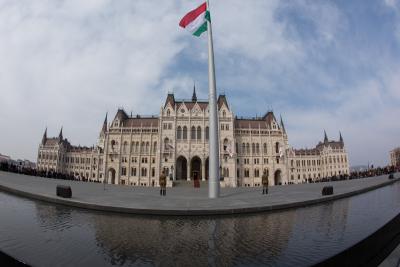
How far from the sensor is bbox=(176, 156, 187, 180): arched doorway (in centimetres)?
6831

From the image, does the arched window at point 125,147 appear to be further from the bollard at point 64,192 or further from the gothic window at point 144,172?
the bollard at point 64,192

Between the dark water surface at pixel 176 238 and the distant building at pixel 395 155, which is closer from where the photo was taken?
the dark water surface at pixel 176 238

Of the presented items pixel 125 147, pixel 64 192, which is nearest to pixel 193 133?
pixel 125 147

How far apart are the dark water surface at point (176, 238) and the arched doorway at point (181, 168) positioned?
60070 mm

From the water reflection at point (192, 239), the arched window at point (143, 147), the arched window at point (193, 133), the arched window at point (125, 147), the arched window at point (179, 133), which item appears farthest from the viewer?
the arched window at point (143, 147)

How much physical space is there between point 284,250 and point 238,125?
75.9 metres

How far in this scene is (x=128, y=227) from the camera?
677 cm

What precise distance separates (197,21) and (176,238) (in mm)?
13234

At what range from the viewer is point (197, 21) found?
1573 centimetres

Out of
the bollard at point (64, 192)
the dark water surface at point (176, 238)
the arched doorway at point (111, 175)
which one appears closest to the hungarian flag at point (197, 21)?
the bollard at point (64, 192)

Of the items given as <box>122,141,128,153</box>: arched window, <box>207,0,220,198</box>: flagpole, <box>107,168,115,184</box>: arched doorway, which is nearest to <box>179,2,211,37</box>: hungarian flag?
<box>207,0,220,198</box>: flagpole

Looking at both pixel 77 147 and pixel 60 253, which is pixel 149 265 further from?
pixel 77 147

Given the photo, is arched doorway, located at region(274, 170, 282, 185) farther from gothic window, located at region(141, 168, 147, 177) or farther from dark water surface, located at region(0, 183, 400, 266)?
dark water surface, located at region(0, 183, 400, 266)

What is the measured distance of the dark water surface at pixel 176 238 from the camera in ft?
13.8
